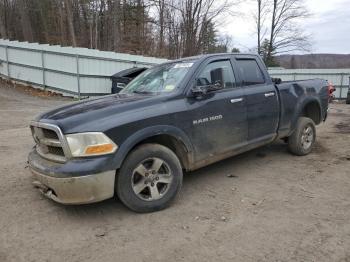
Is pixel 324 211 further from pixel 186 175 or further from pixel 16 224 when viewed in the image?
pixel 16 224

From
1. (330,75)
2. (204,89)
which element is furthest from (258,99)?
(330,75)

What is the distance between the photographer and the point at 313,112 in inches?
274

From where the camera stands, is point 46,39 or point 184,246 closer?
point 184,246

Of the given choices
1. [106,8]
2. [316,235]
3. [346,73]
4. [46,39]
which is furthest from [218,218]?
[46,39]

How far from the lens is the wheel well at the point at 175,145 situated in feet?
14.4

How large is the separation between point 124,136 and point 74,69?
13.1m

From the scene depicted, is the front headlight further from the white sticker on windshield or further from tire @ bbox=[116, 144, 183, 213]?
the white sticker on windshield

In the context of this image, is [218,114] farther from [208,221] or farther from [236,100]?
[208,221]

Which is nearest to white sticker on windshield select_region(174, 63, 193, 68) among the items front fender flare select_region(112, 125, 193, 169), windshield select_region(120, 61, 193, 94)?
windshield select_region(120, 61, 193, 94)

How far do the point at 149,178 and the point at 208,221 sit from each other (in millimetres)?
822

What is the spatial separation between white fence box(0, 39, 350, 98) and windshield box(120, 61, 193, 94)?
36.4 feet

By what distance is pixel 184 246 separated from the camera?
3.40 m

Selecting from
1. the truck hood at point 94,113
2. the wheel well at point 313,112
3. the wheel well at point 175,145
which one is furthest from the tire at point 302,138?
the truck hood at point 94,113

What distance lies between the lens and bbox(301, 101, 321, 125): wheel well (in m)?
6.83
